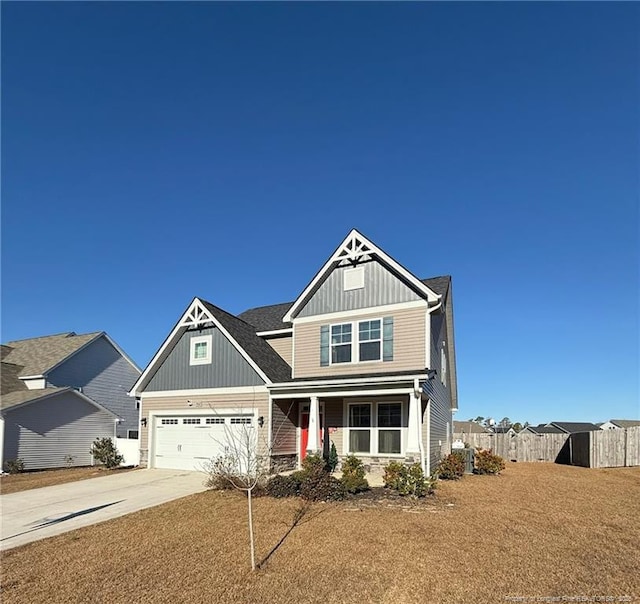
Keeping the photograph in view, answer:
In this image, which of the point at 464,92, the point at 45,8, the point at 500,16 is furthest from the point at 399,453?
the point at 45,8

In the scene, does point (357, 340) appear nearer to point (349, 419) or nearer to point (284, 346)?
point (349, 419)

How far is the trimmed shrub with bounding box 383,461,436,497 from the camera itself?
12.4m

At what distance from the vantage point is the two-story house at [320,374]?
16453 mm

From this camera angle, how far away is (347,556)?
789 cm

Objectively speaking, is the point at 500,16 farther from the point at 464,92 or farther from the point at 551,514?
the point at 551,514

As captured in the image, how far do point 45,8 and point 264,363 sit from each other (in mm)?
12627

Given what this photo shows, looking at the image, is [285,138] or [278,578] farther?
[285,138]

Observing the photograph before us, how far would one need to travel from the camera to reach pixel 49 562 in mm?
8219

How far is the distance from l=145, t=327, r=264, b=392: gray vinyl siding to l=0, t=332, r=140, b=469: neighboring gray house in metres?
6.20

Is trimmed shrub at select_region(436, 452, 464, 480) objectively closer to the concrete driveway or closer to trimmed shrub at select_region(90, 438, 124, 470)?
the concrete driveway

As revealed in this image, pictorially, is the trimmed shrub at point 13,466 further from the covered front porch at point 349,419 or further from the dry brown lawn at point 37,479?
the covered front porch at point 349,419

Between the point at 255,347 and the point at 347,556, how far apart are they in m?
12.2

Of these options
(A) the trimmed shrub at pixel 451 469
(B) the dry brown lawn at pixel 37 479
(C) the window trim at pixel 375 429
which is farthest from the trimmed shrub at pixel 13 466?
(A) the trimmed shrub at pixel 451 469

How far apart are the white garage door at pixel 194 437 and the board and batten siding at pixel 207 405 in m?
0.30
